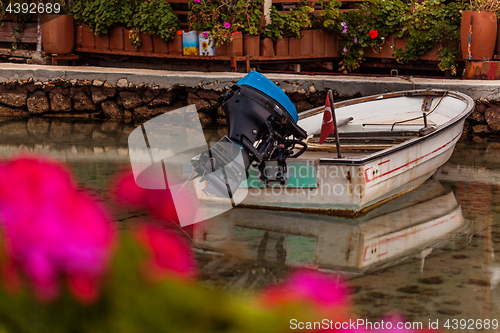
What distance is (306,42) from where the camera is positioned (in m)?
9.97

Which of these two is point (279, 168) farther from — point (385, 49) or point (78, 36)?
point (78, 36)

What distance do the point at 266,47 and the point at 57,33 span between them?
4.09 metres

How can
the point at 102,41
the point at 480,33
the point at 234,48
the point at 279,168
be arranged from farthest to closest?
the point at 102,41 → the point at 234,48 → the point at 480,33 → the point at 279,168

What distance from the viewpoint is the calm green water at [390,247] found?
3203 mm

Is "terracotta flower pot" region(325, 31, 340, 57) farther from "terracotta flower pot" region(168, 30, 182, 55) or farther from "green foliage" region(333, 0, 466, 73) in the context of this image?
"terracotta flower pot" region(168, 30, 182, 55)

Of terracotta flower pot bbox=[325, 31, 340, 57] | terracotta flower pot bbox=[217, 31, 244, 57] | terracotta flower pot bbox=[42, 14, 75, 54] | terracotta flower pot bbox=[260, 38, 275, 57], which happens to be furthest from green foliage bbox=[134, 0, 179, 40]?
terracotta flower pot bbox=[325, 31, 340, 57]

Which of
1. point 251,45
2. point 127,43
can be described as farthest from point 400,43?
point 127,43

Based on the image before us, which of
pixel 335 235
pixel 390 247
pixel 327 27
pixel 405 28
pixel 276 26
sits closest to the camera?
pixel 390 247

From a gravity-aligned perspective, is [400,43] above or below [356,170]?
above

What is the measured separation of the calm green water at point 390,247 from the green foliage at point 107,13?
5.15 metres

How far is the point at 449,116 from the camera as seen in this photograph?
6.67 m

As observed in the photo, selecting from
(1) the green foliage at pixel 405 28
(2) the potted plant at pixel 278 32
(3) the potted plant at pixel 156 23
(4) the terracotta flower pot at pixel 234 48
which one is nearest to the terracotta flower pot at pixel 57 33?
(3) the potted plant at pixel 156 23

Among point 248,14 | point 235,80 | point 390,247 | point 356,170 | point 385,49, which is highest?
point 248,14

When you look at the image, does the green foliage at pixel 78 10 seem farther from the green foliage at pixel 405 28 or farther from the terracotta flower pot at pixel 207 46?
the green foliage at pixel 405 28
